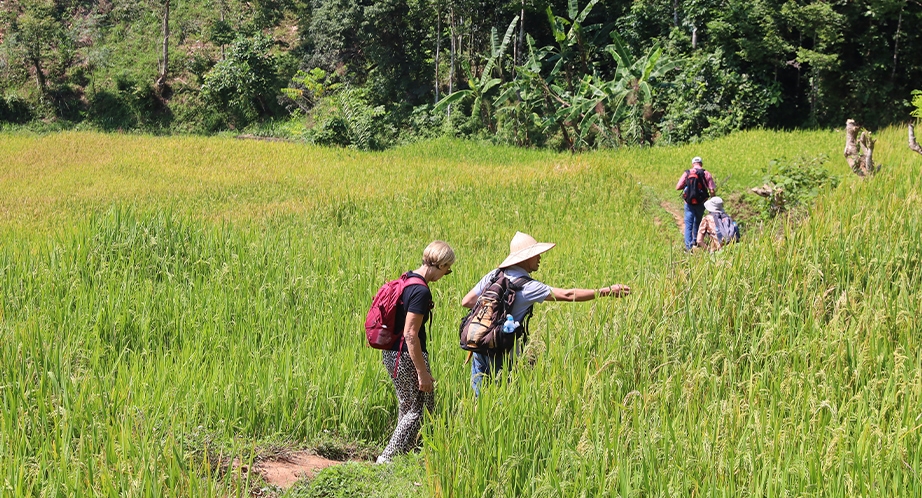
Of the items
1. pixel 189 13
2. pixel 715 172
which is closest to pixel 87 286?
pixel 715 172

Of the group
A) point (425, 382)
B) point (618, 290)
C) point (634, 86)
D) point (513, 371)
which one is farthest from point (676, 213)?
point (513, 371)

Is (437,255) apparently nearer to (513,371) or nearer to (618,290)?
(513,371)

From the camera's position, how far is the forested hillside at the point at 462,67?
63.3 ft

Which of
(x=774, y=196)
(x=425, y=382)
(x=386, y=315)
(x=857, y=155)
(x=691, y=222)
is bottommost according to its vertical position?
(x=691, y=222)

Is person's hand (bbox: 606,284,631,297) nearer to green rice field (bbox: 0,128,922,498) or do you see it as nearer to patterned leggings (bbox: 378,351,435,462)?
green rice field (bbox: 0,128,922,498)

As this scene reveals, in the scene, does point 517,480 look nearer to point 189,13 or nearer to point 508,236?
point 508,236

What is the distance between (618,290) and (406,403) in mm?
1301

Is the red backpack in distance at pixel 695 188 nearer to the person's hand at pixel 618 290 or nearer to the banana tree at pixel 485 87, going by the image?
the person's hand at pixel 618 290

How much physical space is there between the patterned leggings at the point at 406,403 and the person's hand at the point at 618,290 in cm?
105

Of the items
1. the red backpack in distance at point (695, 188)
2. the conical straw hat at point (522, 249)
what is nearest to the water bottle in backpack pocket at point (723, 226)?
the red backpack in distance at point (695, 188)

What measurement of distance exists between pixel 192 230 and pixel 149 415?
4.78 metres

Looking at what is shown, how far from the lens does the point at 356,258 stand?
823cm

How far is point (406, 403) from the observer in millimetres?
4500

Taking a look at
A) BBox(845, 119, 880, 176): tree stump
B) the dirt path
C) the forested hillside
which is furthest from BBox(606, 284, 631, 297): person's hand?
the forested hillside
